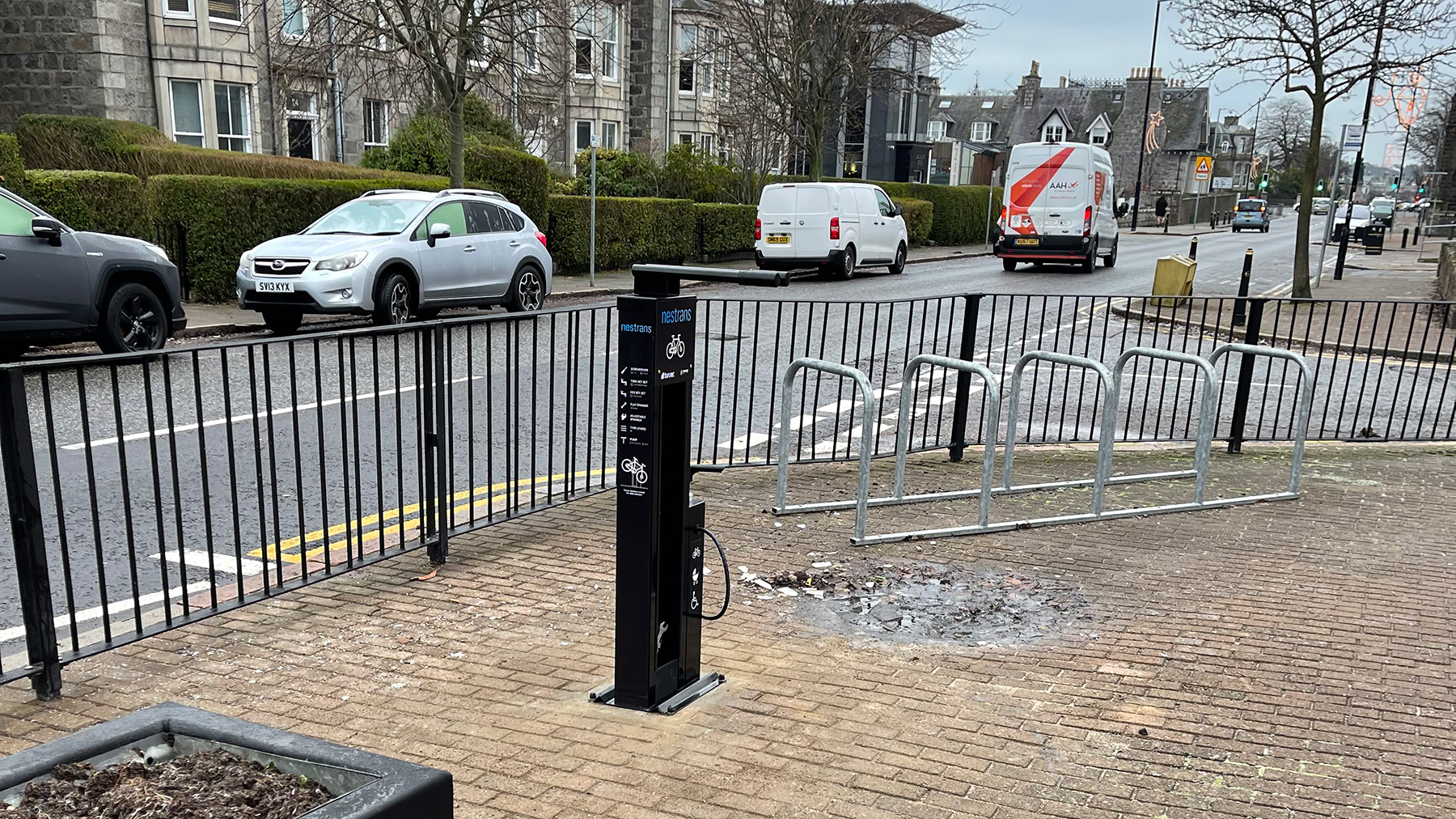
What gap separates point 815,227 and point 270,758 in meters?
22.8

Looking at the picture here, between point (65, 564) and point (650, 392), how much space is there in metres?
2.17

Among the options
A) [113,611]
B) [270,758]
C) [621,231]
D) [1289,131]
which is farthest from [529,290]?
[1289,131]

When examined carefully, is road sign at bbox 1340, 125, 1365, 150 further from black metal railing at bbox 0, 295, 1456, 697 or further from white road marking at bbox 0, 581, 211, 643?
white road marking at bbox 0, 581, 211, 643

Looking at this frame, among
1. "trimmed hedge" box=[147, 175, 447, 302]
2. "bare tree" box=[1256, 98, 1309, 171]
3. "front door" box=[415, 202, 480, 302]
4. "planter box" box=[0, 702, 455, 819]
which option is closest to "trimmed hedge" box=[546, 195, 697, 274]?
"trimmed hedge" box=[147, 175, 447, 302]

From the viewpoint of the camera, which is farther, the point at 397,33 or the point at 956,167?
the point at 956,167

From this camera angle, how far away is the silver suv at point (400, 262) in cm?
1301

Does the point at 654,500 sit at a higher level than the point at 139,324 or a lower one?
higher

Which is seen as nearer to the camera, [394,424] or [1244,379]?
[1244,379]

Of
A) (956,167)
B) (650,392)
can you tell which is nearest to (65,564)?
(650,392)

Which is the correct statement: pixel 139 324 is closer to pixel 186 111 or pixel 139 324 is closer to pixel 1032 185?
pixel 186 111

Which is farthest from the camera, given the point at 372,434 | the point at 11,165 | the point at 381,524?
the point at 11,165

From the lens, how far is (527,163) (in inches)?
872

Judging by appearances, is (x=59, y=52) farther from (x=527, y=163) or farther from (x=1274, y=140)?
(x=1274, y=140)

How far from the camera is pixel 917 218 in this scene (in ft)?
127
